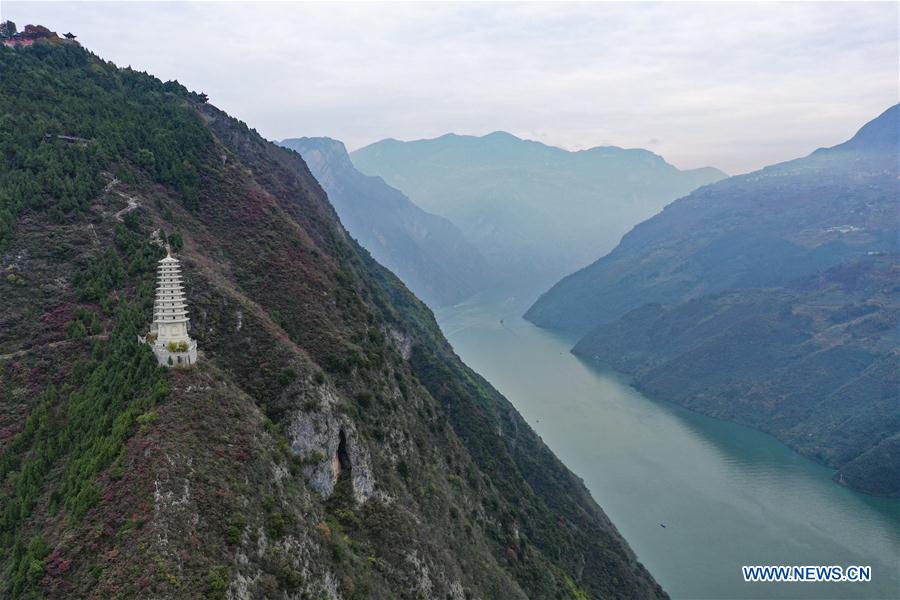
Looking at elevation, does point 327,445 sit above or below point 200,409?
below

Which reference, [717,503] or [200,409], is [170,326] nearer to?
[200,409]

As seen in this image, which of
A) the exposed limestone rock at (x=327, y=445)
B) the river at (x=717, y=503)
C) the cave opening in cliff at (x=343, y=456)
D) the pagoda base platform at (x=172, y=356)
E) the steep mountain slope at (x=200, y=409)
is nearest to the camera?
the steep mountain slope at (x=200, y=409)

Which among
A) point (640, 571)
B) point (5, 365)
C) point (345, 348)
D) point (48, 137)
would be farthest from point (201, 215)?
point (640, 571)

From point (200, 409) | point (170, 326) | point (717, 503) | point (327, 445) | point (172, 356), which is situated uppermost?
point (170, 326)

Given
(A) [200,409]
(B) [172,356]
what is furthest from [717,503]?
(B) [172,356]

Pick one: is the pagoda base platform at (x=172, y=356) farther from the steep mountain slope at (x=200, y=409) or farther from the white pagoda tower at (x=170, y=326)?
the steep mountain slope at (x=200, y=409)

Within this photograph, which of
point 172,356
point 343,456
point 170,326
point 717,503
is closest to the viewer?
point 172,356

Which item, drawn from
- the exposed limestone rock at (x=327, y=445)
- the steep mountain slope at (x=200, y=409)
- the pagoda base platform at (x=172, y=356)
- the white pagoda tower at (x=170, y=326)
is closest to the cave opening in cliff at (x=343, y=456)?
the exposed limestone rock at (x=327, y=445)

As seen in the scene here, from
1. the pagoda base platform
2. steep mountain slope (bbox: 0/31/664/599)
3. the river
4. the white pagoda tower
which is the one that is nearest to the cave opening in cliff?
steep mountain slope (bbox: 0/31/664/599)
